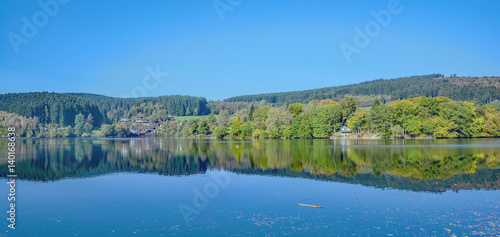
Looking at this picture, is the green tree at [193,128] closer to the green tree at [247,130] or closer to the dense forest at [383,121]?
the dense forest at [383,121]

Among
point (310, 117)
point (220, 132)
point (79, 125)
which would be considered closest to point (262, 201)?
point (310, 117)

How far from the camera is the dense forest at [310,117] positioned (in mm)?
96188

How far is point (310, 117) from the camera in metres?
107

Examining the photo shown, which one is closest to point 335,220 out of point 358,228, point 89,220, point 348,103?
point 358,228

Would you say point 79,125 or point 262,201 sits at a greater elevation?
point 79,125

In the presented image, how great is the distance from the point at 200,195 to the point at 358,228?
8979 millimetres

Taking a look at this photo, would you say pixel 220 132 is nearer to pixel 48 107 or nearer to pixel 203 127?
pixel 203 127

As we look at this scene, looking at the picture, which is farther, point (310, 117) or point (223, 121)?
point (223, 121)

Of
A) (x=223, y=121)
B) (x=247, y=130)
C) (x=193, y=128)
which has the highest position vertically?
(x=223, y=121)

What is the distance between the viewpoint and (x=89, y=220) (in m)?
14.1

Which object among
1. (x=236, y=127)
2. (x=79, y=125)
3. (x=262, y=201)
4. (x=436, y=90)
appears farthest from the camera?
(x=79, y=125)

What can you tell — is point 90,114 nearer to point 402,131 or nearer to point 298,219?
point 402,131

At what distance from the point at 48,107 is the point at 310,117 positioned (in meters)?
130

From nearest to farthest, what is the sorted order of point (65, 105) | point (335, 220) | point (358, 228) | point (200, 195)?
1. point (358, 228)
2. point (335, 220)
3. point (200, 195)
4. point (65, 105)
